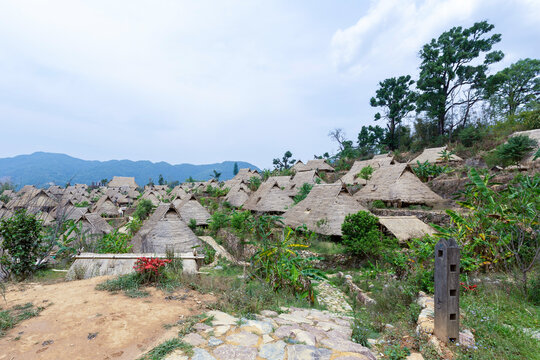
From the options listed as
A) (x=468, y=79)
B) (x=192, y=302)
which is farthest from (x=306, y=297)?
(x=468, y=79)

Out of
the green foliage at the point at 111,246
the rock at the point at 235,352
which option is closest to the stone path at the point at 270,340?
the rock at the point at 235,352

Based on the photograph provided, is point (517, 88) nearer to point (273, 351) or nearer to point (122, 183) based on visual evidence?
point (273, 351)

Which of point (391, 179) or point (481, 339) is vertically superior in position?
point (391, 179)

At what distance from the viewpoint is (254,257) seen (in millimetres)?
6449

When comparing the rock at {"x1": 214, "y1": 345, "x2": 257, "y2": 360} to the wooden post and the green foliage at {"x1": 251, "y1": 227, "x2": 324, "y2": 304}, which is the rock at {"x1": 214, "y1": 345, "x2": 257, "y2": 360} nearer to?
the wooden post

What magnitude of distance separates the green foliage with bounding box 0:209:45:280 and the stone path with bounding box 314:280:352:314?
312 inches

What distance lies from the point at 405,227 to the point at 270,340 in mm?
10171

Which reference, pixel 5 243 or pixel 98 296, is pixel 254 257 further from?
pixel 5 243

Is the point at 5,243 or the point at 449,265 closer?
the point at 449,265

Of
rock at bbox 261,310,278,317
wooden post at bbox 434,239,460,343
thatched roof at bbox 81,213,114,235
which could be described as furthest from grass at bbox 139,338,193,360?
thatched roof at bbox 81,213,114,235

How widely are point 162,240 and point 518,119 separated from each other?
1200 inches

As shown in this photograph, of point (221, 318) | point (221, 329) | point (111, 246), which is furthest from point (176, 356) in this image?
point (111, 246)

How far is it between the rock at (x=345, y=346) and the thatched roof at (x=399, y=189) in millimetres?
14532

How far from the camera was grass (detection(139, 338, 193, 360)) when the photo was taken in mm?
2793
